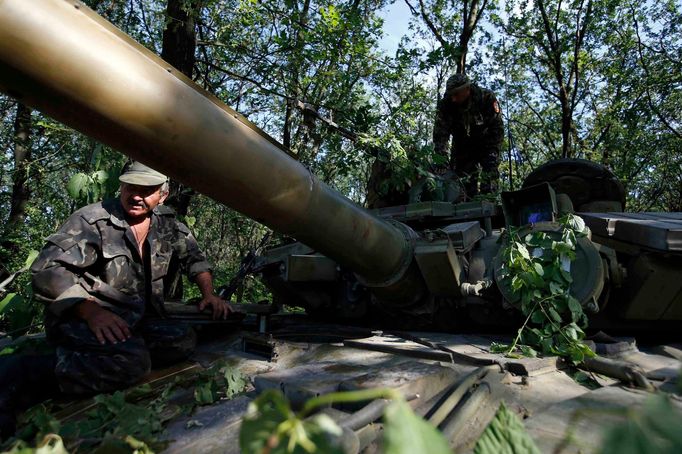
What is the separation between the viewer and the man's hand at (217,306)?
3.94m

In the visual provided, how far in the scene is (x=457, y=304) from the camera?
3936mm

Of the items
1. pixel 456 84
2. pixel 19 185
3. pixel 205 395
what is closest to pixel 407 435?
pixel 205 395

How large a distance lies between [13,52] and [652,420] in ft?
6.24

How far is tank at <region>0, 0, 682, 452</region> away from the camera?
1.85 m

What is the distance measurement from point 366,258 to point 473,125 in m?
4.37

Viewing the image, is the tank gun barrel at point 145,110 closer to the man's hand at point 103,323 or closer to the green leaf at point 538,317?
the man's hand at point 103,323

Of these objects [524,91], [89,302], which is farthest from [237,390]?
[524,91]

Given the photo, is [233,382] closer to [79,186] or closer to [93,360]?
[93,360]

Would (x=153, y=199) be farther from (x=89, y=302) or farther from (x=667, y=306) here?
(x=667, y=306)

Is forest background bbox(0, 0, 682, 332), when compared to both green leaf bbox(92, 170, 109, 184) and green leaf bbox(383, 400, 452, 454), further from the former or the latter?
green leaf bbox(383, 400, 452, 454)

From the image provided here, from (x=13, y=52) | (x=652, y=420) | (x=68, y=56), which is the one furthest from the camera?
Result: (x=68, y=56)

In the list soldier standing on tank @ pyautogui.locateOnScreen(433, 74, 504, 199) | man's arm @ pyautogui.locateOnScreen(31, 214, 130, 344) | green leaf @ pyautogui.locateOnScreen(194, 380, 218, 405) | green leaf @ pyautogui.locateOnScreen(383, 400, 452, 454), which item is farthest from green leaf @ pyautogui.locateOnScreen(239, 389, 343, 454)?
soldier standing on tank @ pyautogui.locateOnScreen(433, 74, 504, 199)

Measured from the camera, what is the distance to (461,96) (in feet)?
A: 23.3

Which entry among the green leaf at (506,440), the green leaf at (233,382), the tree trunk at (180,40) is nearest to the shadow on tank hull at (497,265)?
the green leaf at (233,382)
